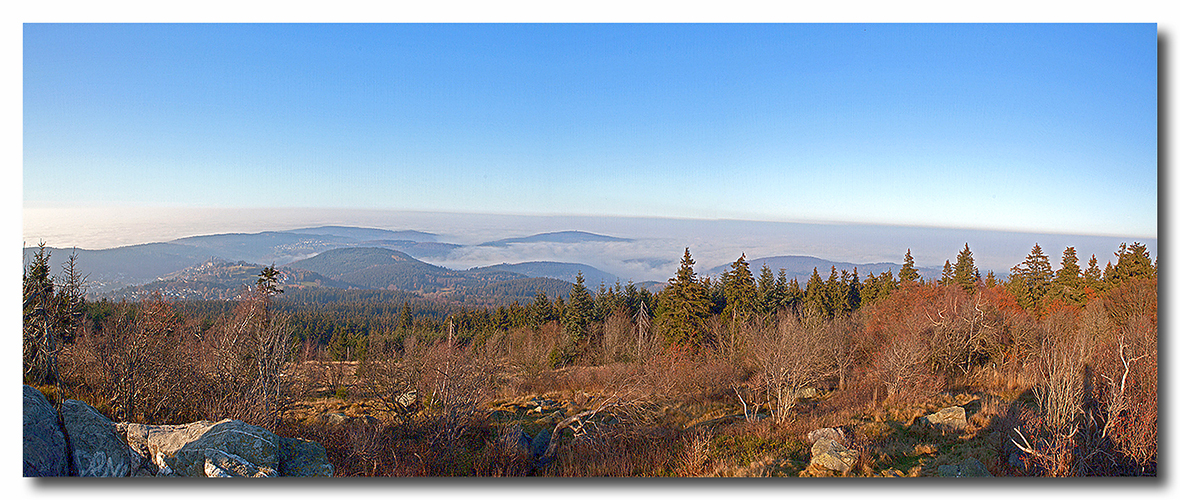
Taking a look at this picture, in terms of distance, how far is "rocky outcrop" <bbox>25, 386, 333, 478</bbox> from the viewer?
4.80 m

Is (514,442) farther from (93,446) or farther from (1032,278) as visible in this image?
(1032,278)

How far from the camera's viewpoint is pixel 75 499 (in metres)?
4.79

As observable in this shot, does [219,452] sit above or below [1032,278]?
below

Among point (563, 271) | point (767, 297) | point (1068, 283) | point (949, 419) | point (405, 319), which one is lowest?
point (949, 419)

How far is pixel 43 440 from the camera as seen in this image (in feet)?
15.8

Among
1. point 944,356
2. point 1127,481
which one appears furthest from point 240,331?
point 944,356

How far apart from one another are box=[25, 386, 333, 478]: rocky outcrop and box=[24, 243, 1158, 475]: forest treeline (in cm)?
56

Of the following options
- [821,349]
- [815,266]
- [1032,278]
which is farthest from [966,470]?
[821,349]

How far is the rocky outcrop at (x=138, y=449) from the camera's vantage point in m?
4.80

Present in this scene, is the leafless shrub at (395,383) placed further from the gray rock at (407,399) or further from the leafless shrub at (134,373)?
the leafless shrub at (134,373)

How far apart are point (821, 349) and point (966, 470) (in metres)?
6.75

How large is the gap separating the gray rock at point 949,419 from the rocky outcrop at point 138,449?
818 cm

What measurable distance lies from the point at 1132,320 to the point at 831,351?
6.93 m
